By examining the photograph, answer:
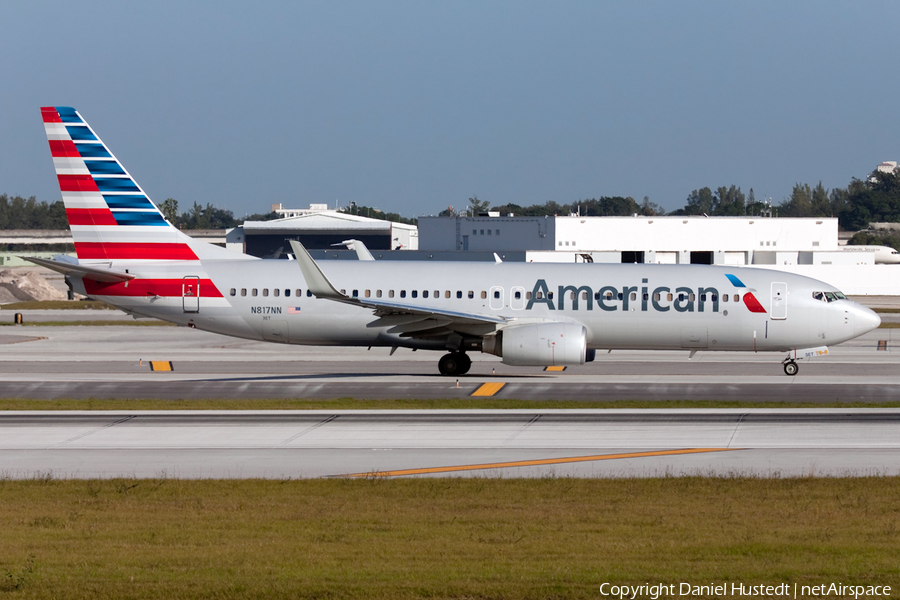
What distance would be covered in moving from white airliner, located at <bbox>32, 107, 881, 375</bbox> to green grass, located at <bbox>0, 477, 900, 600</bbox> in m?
15.8

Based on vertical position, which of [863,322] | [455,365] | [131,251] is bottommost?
[455,365]

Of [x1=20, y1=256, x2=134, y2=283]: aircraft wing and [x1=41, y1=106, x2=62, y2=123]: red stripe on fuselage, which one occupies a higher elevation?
[x1=41, y1=106, x2=62, y2=123]: red stripe on fuselage

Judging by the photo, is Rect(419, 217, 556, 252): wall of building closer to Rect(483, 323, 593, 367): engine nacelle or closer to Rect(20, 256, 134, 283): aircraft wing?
Rect(483, 323, 593, 367): engine nacelle

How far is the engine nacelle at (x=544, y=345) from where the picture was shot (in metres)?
30.4

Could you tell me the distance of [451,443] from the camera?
20359 millimetres

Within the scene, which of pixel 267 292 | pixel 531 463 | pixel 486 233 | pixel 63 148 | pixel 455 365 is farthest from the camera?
pixel 486 233

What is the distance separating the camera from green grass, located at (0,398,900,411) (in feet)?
82.9

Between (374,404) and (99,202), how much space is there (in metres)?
14.2

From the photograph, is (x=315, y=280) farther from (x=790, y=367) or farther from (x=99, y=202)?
(x=790, y=367)

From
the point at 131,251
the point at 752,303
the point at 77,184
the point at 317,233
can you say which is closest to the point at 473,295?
the point at 752,303

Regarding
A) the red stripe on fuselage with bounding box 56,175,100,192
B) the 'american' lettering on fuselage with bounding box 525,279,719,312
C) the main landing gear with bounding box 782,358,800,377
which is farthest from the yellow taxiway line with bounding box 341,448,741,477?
the red stripe on fuselage with bounding box 56,175,100,192

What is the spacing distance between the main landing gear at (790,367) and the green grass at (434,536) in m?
17.2

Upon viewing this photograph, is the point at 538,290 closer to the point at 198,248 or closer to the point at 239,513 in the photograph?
the point at 198,248

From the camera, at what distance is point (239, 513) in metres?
14.0
